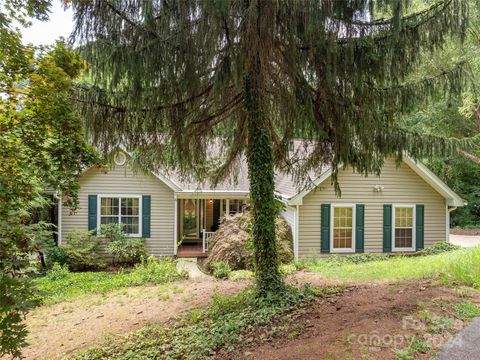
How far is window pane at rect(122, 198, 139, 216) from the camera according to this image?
12.2 metres

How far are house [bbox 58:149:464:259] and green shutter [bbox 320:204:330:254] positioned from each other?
3cm

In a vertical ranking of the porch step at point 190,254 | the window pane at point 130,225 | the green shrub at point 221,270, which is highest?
the window pane at point 130,225

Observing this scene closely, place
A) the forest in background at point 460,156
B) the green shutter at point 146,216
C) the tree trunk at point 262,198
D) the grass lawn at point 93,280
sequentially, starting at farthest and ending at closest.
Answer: the forest in background at point 460,156
the green shutter at point 146,216
the grass lawn at point 93,280
the tree trunk at point 262,198

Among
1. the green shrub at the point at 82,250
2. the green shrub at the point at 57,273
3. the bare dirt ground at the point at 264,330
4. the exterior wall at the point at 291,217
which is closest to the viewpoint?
the bare dirt ground at the point at 264,330

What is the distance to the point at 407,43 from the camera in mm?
4348

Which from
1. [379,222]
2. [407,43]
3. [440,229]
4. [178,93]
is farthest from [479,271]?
[440,229]

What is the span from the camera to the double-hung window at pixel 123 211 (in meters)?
12.0

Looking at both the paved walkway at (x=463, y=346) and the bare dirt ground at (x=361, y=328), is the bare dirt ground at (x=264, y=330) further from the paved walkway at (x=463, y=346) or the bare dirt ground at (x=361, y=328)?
the paved walkway at (x=463, y=346)

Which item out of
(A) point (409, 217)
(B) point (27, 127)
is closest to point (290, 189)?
(A) point (409, 217)

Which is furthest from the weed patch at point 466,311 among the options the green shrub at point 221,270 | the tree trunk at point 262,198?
the green shrub at point 221,270

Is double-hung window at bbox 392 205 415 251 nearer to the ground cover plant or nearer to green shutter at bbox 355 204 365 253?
green shutter at bbox 355 204 365 253

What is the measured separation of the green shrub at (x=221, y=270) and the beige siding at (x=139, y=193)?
3.52 metres

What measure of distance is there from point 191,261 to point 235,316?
743 cm

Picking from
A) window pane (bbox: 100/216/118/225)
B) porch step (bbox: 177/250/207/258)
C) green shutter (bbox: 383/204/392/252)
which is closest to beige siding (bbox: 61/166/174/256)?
porch step (bbox: 177/250/207/258)
